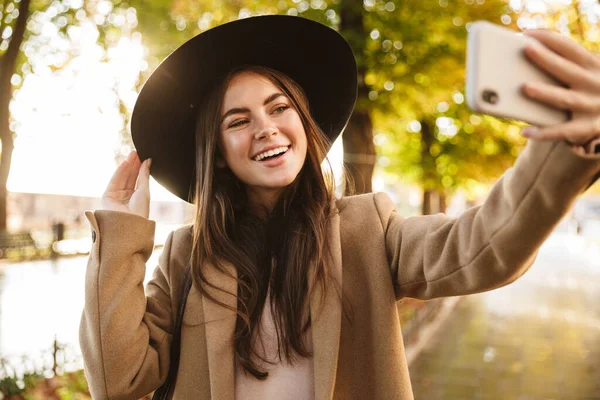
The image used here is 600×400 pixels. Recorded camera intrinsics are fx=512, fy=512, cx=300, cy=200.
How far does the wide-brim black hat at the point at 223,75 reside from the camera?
2.02 m

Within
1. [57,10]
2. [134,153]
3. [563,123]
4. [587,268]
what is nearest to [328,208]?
[134,153]

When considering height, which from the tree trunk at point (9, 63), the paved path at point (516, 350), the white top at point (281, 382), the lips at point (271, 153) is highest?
the tree trunk at point (9, 63)

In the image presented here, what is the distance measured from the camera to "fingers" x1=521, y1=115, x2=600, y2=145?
93cm

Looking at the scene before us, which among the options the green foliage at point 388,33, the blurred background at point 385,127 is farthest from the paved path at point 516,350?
the green foliage at point 388,33

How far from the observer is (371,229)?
174cm

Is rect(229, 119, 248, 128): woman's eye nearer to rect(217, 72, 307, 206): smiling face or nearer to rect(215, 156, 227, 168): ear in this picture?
rect(217, 72, 307, 206): smiling face

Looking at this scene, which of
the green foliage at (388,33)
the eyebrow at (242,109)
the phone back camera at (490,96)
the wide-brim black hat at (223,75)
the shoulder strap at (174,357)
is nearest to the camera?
the phone back camera at (490,96)

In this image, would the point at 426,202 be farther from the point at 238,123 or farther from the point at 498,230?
the point at 498,230

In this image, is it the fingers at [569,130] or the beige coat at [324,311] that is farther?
the beige coat at [324,311]

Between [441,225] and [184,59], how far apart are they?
1188mm

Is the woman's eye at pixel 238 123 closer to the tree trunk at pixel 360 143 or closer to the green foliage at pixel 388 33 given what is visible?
the green foliage at pixel 388 33

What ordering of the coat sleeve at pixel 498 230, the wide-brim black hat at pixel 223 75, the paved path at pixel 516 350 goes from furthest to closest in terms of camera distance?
the paved path at pixel 516 350 → the wide-brim black hat at pixel 223 75 → the coat sleeve at pixel 498 230

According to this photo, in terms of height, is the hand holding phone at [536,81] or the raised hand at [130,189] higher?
the hand holding phone at [536,81]

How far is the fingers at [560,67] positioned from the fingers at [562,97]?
0.02m
